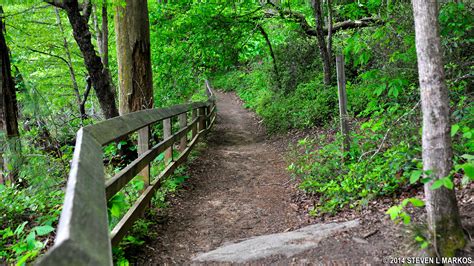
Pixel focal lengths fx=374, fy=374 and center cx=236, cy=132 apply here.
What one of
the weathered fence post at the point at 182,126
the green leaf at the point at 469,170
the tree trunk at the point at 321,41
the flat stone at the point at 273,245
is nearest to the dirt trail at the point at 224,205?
the flat stone at the point at 273,245

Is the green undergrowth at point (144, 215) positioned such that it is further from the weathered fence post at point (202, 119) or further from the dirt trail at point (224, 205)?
the weathered fence post at point (202, 119)

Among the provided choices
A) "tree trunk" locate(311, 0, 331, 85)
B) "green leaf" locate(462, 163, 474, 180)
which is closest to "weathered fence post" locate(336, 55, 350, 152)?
"green leaf" locate(462, 163, 474, 180)

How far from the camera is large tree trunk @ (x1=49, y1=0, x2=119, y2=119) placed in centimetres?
806

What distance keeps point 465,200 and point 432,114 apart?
5.03ft

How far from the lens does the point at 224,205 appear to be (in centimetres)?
572

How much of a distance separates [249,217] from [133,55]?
16.8ft

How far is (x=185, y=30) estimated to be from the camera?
12383mm

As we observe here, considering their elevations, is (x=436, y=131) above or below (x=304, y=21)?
below

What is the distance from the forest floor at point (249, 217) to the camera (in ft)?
11.6

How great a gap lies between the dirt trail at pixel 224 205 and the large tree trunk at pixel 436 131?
2.14 m

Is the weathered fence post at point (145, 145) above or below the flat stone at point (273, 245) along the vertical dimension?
above

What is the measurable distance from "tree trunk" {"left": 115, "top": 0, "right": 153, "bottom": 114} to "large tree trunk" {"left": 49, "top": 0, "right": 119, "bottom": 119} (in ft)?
1.47

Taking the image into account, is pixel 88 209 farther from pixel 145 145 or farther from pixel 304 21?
pixel 304 21

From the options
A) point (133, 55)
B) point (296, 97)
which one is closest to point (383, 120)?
point (133, 55)
